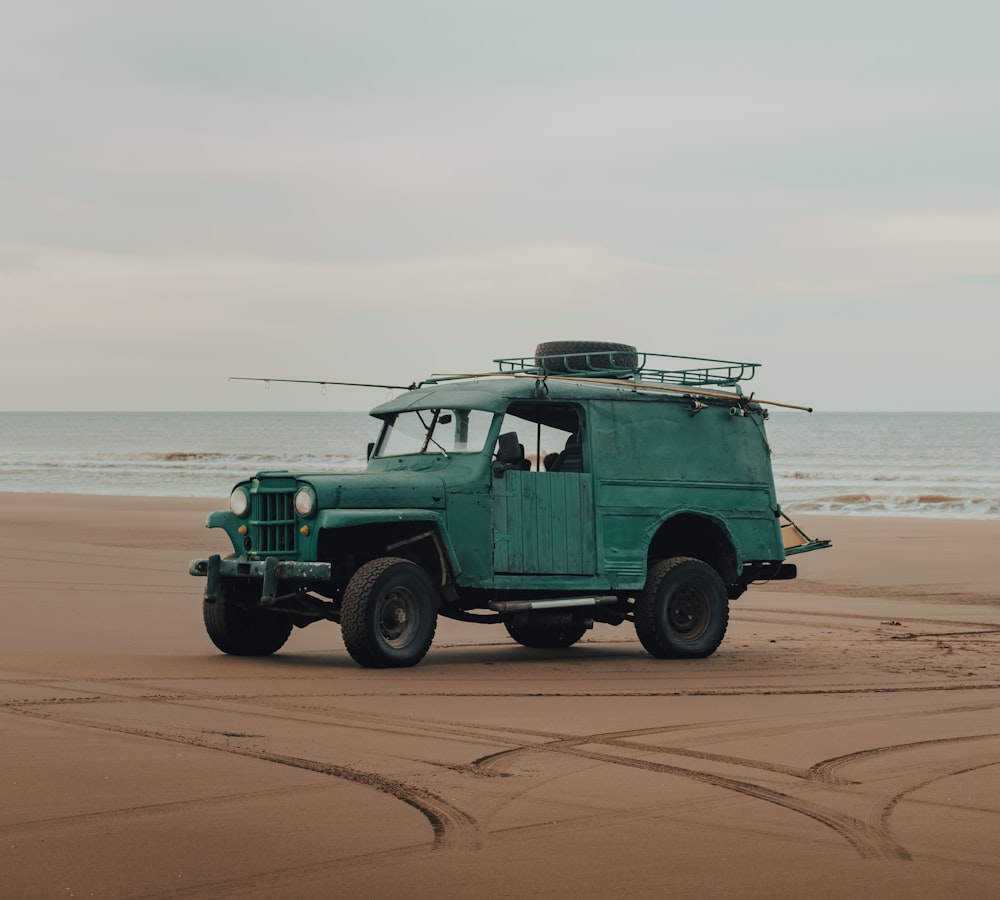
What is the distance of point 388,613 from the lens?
36.5ft

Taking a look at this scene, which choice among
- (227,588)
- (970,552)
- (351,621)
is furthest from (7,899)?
(970,552)

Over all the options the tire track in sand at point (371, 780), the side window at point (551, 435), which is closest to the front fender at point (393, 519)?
the side window at point (551, 435)

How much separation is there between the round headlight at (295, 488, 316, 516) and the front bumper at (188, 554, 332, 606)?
1.24 feet

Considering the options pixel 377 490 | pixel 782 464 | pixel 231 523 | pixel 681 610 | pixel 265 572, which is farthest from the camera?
pixel 782 464

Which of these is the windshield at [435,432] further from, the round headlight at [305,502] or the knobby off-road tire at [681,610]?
the knobby off-road tire at [681,610]

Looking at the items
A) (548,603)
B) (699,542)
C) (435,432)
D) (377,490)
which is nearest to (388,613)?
(377,490)

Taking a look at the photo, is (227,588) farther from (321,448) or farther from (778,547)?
(321,448)

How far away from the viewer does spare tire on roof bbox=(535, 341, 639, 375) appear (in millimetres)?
13133

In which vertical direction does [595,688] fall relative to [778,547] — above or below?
below

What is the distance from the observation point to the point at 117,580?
1823 centimetres

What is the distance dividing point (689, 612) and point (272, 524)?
144 inches

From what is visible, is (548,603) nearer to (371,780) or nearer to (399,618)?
(399,618)

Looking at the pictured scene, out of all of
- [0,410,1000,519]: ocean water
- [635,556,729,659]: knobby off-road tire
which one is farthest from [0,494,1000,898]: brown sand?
[0,410,1000,519]: ocean water

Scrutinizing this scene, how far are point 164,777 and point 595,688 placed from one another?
415 cm
